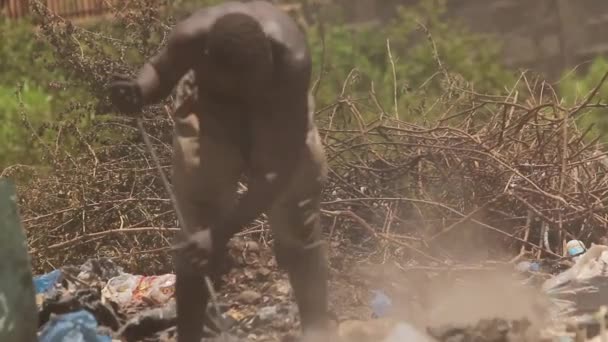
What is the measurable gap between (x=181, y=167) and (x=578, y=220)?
2917mm

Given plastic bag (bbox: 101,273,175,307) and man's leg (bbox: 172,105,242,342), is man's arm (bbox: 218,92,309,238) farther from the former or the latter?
plastic bag (bbox: 101,273,175,307)

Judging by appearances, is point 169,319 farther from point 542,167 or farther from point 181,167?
point 542,167

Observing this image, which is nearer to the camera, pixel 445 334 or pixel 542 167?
pixel 445 334

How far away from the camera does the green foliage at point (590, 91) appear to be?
20.6 feet

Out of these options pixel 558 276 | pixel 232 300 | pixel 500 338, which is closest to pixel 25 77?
pixel 232 300

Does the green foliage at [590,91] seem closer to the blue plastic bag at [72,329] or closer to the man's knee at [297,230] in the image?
the man's knee at [297,230]

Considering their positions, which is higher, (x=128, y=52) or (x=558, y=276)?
(x=128, y=52)

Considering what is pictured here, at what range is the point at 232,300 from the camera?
4.55 meters

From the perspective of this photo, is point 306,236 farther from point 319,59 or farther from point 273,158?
point 319,59

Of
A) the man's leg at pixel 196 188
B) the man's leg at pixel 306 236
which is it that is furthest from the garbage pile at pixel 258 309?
the man's leg at pixel 306 236

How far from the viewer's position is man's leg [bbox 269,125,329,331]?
3135mm

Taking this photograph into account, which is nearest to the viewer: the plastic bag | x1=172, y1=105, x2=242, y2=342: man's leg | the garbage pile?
x1=172, y1=105, x2=242, y2=342: man's leg

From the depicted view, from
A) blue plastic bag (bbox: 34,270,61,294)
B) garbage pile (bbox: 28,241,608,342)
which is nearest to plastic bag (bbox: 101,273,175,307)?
garbage pile (bbox: 28,241,608,342)

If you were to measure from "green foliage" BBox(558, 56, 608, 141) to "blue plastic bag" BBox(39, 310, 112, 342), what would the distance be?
3324mm
